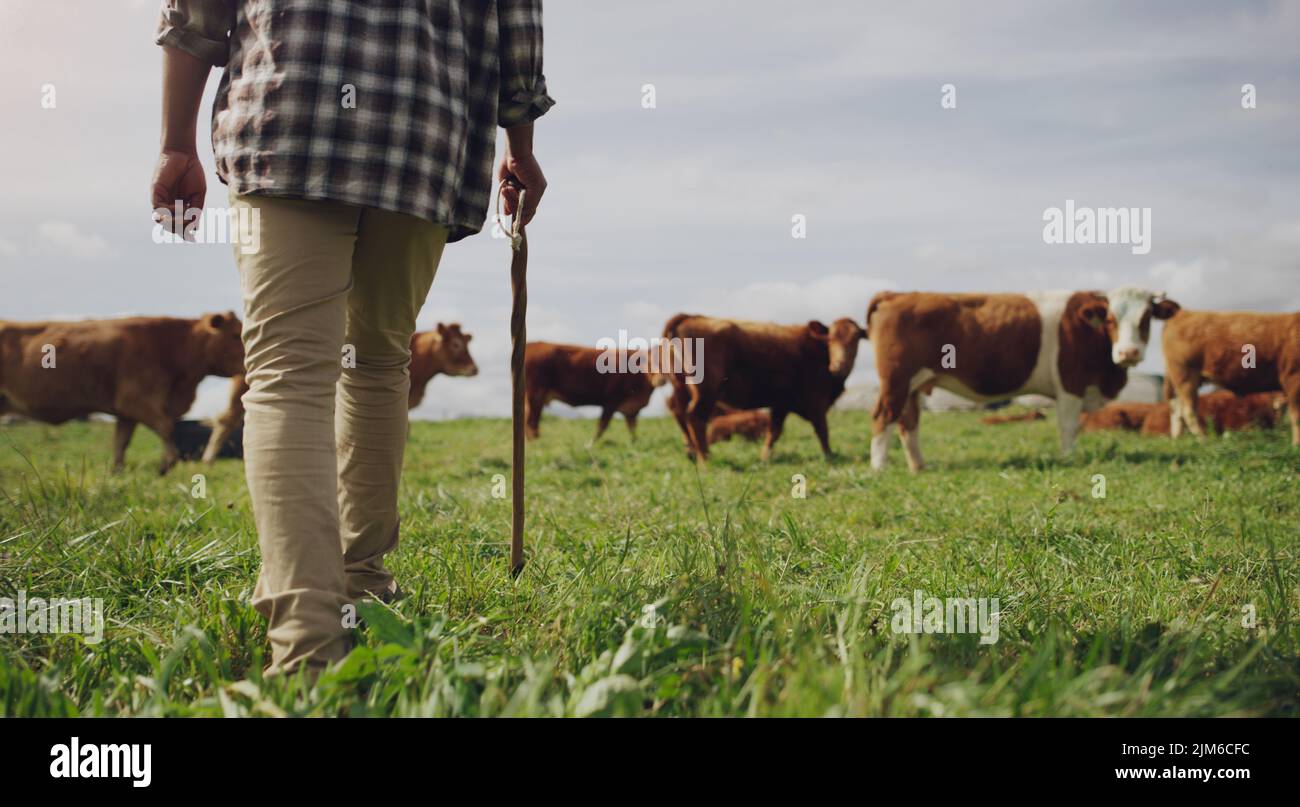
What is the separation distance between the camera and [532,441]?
10.8 m

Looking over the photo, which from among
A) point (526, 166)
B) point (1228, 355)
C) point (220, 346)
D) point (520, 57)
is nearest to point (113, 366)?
point (220, 346)

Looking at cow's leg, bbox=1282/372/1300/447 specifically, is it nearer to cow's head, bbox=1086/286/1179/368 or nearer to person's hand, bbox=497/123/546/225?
cow's head, bbox=1086/286/1179/368

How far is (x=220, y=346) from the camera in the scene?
381 inches

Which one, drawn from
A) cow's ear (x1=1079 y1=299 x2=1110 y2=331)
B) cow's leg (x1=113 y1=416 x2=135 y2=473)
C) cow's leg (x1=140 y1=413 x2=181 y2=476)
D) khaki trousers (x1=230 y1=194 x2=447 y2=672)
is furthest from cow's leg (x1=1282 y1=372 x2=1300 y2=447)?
cow's leg (x1=113 y1=416 x2=135 y2=473)

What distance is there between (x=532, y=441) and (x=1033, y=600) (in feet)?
28.5

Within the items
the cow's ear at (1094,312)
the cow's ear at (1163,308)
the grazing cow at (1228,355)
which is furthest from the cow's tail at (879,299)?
the grazing cow at (1228,355)

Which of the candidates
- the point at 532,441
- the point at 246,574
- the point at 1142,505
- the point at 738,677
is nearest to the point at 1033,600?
the point at 738,677

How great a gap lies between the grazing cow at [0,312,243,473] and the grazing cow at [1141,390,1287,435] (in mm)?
11094

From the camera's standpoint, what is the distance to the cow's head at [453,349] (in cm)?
1219

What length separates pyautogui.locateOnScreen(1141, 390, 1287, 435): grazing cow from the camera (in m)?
10.8

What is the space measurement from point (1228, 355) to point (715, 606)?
10.5 m

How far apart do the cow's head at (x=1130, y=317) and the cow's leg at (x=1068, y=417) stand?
1.81 ft

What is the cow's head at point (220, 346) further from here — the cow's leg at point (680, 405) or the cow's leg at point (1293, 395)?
the cow's leg at point (1293, 395)
